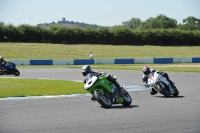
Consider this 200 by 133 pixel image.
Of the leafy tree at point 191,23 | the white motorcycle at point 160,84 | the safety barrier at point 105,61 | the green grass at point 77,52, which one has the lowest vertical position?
the safety barrier at point 105,61

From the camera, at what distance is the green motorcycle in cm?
1059

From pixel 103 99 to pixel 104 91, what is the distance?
319 millimetres

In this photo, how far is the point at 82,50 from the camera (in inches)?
2028

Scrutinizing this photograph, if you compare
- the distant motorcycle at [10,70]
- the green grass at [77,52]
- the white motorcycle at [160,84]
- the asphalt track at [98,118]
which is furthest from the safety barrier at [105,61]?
the asphalt track at [98,118]

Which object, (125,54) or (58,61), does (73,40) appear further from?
(58,61)

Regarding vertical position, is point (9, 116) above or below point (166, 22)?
below

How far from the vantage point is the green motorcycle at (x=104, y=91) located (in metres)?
10.6

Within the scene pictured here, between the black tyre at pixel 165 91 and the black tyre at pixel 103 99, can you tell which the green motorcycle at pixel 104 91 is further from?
the black tyre at pixel 165 91

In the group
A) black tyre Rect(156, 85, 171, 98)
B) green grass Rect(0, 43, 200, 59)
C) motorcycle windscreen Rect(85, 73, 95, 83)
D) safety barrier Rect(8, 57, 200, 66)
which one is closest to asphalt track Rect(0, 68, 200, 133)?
motorcycle windscreen Rect(85, 73, 95, 83)

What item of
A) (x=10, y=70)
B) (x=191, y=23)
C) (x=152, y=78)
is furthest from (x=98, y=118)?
(x=10, y=70)

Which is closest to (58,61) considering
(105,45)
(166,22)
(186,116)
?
(105,45)

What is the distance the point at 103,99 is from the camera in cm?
1057

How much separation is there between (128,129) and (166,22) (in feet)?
6.96

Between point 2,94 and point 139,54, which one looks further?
point 139,54
